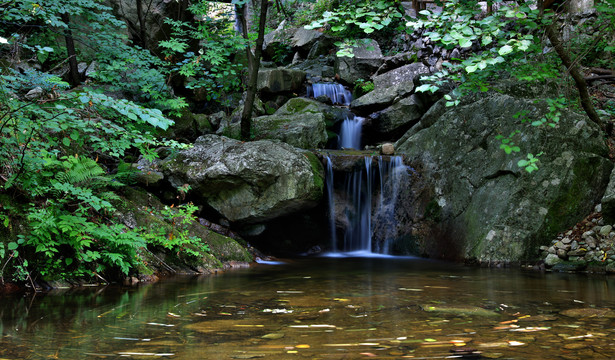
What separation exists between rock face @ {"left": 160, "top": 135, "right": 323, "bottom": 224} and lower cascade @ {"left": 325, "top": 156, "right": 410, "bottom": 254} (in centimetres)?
130

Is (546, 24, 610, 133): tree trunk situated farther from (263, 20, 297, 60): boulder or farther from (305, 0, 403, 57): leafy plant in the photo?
(263, 20, 297, 60): boulder

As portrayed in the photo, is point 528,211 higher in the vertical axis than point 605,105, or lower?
lower

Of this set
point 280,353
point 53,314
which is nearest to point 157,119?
point 53,314

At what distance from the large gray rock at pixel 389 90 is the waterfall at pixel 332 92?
1106 mm

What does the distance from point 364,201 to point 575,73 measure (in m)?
4.50

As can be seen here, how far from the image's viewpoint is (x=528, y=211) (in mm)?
7176

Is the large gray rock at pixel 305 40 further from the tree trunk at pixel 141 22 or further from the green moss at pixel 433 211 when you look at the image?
the green moss at pixel 433 211

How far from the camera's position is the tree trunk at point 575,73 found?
20.5 feet

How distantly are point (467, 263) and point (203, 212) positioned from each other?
4.75 metres

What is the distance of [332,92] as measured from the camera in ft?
46.7

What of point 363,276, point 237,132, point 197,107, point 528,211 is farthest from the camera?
point 197,107

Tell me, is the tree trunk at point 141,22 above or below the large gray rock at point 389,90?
above

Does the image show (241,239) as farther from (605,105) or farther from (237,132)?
(605,105)

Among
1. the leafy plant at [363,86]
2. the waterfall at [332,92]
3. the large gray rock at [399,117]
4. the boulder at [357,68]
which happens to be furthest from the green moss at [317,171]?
the boulder at [357,68]
